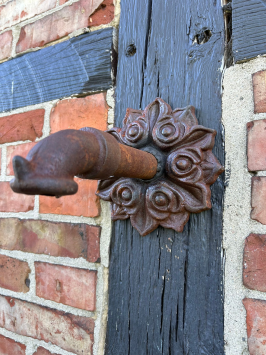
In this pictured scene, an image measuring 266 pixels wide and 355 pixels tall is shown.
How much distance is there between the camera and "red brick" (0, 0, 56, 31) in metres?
0.63

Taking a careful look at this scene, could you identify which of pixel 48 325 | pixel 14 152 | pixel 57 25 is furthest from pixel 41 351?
pixel 57 25

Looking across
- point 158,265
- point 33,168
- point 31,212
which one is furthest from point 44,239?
point 33,168

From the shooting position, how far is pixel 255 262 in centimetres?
40

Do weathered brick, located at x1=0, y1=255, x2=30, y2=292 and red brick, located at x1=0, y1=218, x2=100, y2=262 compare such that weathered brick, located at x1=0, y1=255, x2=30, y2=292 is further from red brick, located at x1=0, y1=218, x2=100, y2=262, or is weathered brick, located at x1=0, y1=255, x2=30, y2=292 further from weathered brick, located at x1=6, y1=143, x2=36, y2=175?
weathered brick, located at x1=6, y1=143, x2=36, y2=175

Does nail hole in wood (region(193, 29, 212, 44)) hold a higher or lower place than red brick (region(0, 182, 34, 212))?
higher

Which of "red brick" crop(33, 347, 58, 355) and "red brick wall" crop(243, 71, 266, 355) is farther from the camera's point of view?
"red brick" crop(33, 347, 58, 355)

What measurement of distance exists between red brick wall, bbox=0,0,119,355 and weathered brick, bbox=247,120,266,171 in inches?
9.7

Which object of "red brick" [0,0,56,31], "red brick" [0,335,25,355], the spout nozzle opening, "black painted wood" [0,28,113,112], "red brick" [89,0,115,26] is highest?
"red brick" [0,0,56,31]

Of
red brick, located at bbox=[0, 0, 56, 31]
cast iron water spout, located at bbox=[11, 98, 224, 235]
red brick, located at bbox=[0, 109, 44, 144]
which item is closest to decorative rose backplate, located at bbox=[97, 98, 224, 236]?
cast iron water spout, located at bbox=[11, 98, 224, 235]

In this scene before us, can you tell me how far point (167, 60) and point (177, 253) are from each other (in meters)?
0.32

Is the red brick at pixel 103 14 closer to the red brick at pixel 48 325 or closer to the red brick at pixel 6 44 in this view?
the red brick at pixel 6 44

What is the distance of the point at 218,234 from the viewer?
42cm

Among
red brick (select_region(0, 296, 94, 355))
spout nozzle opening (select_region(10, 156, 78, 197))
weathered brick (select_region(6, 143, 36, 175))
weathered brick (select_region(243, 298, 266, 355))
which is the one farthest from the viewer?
weathered brick (select_region(6, 143, 36, 175))

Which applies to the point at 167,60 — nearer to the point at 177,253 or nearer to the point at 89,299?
the point at 177,253
